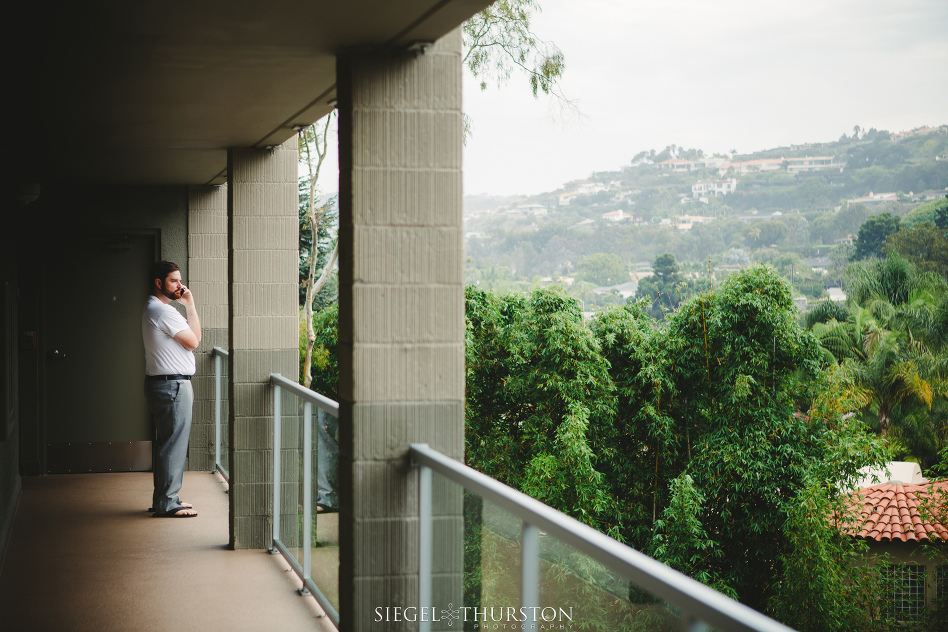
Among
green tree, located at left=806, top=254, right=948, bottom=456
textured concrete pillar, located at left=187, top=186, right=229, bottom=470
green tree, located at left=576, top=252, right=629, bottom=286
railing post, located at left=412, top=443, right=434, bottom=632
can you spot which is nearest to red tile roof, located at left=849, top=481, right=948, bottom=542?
green tree, located at left=806, top=254, right=948, bottom=456

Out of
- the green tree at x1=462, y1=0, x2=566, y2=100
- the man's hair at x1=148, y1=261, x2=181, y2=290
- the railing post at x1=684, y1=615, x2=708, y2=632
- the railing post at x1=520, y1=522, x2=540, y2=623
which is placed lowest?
the railing post at x1=520, y1=522, x2=540, y2=623

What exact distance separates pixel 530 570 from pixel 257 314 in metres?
3.43

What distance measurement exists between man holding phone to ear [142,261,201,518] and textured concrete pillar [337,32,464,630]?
3038 millimetres

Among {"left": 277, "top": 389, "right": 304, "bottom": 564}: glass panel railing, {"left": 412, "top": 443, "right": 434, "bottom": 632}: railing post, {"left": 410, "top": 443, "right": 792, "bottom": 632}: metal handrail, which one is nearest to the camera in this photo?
{"left": 410, "top": 443, "right": 792, "bottom": 632}: metal handrail

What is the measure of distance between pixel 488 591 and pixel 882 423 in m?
34.8

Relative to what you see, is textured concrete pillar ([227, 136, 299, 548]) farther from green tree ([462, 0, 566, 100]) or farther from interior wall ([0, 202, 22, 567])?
green tree ([462, 0, 566, 100])

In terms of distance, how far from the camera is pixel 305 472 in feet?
14.0

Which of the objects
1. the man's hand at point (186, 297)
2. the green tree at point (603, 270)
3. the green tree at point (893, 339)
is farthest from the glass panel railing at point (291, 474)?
the green tree at point (603, 270)

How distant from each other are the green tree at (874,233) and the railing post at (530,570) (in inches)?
2344

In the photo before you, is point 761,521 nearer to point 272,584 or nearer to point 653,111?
point 272,584

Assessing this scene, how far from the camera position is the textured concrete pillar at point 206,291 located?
769cm

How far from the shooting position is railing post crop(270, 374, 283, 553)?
493cm

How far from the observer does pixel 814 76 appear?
2955 inches

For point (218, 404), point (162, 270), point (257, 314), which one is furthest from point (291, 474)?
point (218, 404)
